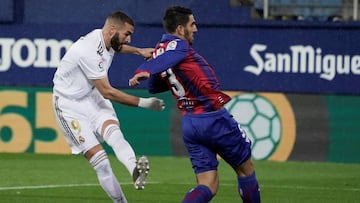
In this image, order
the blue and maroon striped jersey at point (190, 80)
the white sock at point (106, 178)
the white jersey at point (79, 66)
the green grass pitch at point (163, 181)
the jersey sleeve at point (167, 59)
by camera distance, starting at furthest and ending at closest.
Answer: the green grass pitch at point (163, 181)
the white jersey at point (79, 66)
the white sock at point (106, 178)
the blue and maroon striped jersey at point (190, 80)
the jersey sleeve at point (167, 59)

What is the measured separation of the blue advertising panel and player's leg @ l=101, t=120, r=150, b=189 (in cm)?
785

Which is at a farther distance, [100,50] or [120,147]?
[100,50]

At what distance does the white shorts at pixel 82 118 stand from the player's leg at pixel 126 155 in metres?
0.12

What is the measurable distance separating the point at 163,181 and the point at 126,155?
15.1ft

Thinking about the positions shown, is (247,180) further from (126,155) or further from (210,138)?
(126,155)

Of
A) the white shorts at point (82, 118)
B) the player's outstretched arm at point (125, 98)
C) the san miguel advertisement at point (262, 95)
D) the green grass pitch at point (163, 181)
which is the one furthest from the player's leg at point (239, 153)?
the san miguel advertisement at point (262, 95)

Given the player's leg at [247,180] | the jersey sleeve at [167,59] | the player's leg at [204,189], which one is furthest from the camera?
the player's leg at [247,180]

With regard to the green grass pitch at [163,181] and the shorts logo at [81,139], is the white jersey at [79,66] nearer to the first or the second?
the shorts logo at [81,139]

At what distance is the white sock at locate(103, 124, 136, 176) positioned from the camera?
12.0 m

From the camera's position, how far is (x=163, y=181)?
16.6 metres

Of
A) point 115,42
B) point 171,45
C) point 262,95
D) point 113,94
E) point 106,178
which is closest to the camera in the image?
point 171,45

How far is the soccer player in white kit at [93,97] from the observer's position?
477 inches

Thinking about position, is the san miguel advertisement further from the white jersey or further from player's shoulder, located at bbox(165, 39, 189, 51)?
player's shoulder, located at bbox(165, 39, 189, 51)

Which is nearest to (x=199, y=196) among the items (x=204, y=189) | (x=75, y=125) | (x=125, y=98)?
(x=204, y=189)
